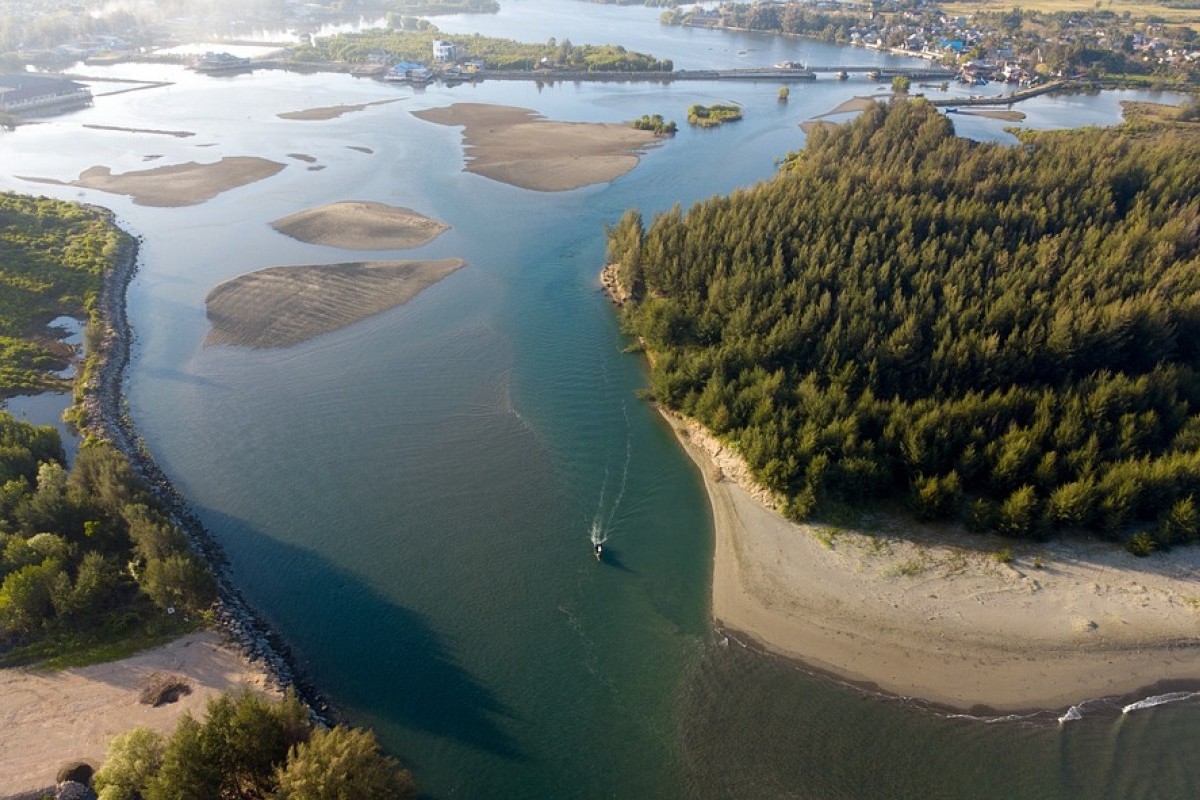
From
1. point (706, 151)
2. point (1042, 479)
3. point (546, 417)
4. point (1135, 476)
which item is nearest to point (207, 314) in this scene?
point (546, 417)

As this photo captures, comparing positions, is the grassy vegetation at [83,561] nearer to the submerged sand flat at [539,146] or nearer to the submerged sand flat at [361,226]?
the submerged sand flat at [361,226]

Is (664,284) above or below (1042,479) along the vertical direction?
above

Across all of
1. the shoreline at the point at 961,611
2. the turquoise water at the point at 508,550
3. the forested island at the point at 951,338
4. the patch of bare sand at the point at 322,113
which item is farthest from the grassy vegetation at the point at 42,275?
the shoreline at the point at 961,611

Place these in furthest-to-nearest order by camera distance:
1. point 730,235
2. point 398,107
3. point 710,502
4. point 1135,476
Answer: point 398,107
point 730,235
point 710,502
point 1135,476

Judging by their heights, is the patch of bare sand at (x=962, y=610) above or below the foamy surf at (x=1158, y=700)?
above

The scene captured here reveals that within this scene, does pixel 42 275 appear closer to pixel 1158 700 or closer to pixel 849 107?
pixel 1158 700

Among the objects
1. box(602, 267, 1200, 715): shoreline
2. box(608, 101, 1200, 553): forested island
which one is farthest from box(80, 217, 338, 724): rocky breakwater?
box(608, 101, 1200, 553): forested island

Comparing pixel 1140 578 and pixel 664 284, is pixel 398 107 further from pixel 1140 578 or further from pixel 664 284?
pixel 1140 578
